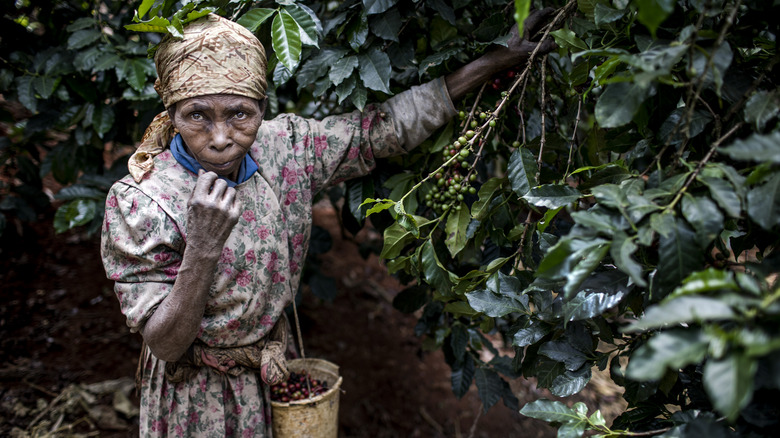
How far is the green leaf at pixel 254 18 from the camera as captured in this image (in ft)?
5.04

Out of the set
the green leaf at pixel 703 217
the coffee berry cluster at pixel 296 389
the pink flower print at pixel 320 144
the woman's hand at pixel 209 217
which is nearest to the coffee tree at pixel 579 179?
the green leaf at pixel 703 217

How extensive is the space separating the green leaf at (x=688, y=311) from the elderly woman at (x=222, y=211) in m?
1.00

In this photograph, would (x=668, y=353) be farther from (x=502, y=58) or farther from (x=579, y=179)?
(x=502, y=58)

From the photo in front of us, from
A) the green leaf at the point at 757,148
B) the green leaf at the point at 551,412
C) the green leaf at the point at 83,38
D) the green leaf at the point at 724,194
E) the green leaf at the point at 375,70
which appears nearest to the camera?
the green leaf at the point at 757,148

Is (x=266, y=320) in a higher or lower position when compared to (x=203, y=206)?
lower

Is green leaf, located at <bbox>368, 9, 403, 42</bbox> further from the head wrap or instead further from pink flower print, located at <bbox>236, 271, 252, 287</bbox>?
pink flower print, located at <bbox>236, 271, 252, 287</bbox>

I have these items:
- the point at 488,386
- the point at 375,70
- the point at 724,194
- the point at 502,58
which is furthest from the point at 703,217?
the point at 488,386

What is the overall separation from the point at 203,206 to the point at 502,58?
3.25ft

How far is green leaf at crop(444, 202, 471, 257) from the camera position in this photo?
5.21 feet

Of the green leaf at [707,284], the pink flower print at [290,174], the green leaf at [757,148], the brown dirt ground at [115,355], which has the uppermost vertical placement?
the green leaf at [757,148]

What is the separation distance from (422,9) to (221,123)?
3.06 ft

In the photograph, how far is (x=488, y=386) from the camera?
84.9 inches

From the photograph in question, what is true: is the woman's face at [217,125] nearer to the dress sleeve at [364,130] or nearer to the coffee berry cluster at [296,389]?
the dress sleeve at [364,130]

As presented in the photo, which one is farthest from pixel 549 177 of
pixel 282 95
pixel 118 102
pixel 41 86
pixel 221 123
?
pixel 41 86
